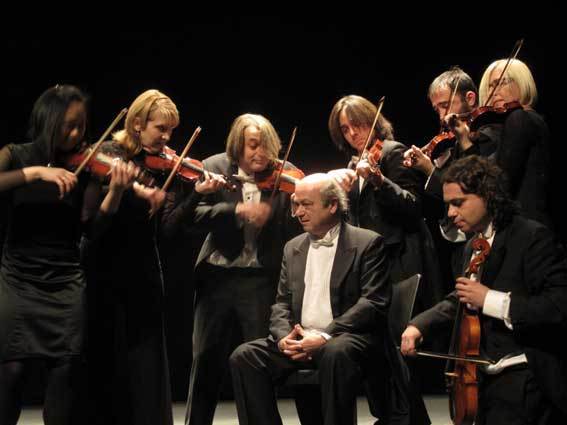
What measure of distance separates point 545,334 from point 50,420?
1.57m

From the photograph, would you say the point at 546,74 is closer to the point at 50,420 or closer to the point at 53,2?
the point at 53,2

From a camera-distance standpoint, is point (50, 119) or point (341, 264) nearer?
point (50, 119)

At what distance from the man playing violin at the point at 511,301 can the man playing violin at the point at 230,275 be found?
104 cm

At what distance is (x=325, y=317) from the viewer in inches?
134

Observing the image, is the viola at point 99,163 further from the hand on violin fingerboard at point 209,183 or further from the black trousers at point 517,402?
the black trousers at point 517,402

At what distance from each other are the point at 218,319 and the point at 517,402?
1.51m

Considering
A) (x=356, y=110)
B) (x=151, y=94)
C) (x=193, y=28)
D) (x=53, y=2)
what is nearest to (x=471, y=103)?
(x=356, y=110)

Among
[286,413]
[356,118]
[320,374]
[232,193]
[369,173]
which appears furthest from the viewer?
[286,413]

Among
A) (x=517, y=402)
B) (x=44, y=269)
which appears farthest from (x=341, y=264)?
(x=44, y=269)

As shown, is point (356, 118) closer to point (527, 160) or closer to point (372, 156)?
point (372, 156)

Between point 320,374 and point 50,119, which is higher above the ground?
point 50,119

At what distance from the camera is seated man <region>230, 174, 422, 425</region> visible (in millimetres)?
3152

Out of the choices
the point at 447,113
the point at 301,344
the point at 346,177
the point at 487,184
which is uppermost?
the point at 447,113

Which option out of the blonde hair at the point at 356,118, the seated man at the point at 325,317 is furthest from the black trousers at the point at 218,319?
the blonde hair at the point at 356,118
